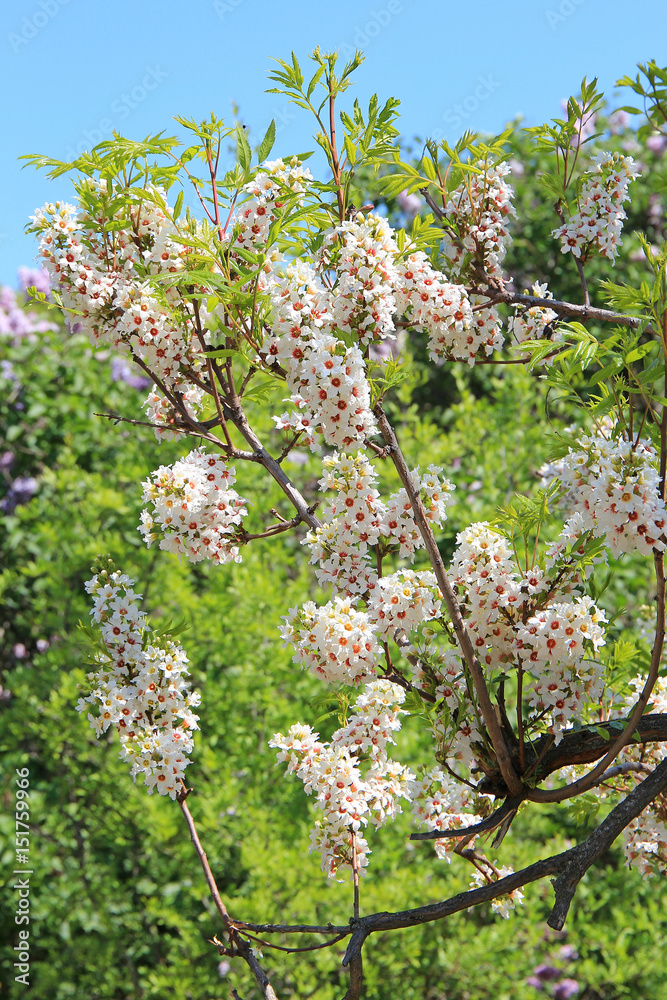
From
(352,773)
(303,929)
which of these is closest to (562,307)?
(352,773)

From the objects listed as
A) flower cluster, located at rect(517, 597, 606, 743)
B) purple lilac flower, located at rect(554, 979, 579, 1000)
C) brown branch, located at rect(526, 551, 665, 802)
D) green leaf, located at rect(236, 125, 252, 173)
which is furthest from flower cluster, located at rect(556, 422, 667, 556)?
purple lilac flower, located at rect(554, 979, 579, 1000)

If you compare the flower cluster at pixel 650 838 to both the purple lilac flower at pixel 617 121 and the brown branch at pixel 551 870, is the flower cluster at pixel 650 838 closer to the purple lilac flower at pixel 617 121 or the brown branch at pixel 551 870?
the brown branch at pixel 551 870

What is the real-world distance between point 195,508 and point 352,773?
2.20 feet

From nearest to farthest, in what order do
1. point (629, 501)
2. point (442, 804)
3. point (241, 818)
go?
point (629, 501), point (442, 804), point (241, 818)

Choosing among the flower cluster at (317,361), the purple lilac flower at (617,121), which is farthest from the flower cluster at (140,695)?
the purple lilac flower at (617,121)

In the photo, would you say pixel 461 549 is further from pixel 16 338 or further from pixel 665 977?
pixel 16 338

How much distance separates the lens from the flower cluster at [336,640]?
1681mm

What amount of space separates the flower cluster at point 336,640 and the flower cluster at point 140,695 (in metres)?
0.43

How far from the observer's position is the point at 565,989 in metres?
3.83

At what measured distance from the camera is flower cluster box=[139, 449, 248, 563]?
1757mm

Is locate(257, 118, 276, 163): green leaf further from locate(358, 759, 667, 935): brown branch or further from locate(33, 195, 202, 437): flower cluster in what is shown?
locate(358, 759, 667, 935): brown branch

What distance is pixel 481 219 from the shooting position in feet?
6.59

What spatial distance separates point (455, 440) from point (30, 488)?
9.45 ft

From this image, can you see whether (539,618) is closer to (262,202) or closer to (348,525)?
(348,525)
